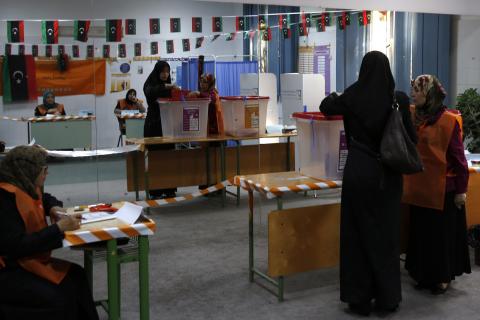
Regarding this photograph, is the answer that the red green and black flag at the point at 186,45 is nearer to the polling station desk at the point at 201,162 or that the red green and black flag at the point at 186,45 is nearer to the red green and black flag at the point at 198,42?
the red green and black flag at the point at 198,42

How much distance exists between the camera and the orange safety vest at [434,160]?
3615mm

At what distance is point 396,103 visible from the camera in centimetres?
331

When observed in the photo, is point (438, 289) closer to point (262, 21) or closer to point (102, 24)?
point (262, 21)

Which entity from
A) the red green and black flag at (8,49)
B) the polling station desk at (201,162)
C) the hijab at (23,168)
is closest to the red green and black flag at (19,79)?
the red green and black flag at (8,49)

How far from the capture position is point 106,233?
2707mm

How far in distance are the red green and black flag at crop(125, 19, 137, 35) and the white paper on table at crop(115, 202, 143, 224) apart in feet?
10.5

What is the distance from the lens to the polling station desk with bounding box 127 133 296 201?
20.3 ft

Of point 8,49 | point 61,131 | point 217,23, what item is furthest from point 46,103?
point 217,23

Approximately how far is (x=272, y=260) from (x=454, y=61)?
4497 millimetres

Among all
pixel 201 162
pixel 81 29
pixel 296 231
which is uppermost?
pixel 81 29

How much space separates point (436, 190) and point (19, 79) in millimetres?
3651

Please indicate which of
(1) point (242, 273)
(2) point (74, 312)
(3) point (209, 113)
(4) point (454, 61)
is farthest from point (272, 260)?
(4) point (454, 61)

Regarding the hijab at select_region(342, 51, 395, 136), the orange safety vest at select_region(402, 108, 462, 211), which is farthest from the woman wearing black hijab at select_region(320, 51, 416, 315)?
the orange safety vest at select_region(402, 108, 462, 211)

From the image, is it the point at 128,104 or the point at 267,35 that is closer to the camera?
the point at 128,104
